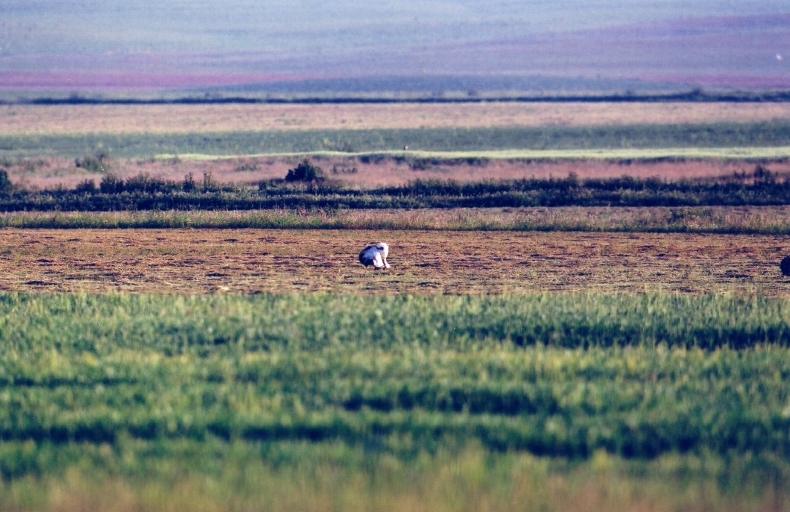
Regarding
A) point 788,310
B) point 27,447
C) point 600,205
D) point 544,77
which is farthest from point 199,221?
point 544,77

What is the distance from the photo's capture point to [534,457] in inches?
312

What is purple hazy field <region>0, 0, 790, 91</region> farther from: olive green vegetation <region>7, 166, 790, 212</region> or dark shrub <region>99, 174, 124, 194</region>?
olive green vegetation <region>7, 166, 790, 212</region>

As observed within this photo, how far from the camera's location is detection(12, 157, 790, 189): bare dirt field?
41531 millimetres

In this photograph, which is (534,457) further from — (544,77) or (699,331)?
(544,77)

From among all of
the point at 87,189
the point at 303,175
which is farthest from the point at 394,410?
the point at 303,175

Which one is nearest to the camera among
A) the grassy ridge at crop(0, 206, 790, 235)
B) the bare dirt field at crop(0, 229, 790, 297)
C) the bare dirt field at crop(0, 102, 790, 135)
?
the bare dirt field at crop(0, 229, 790, 297)

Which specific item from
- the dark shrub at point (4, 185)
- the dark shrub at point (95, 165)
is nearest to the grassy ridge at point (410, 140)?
the dark shrub at point (95, 165)

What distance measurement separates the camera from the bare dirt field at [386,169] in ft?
136

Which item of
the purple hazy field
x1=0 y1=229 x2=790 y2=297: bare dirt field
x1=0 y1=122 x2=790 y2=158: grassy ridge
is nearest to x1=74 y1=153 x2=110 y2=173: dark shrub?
x1=0 y1=122 x2=790 y2=158: grassy ridge

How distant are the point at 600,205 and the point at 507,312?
16990mm

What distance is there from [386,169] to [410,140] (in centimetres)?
2075

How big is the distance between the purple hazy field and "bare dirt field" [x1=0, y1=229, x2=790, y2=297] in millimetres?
97840

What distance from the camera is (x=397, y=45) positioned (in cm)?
17712

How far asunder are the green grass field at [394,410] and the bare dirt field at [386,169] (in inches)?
1065
